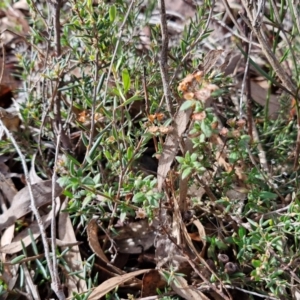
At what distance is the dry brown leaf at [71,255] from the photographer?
5.15 ft

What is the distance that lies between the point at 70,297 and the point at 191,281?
0.34 m

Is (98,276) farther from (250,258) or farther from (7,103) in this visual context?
(7,103)

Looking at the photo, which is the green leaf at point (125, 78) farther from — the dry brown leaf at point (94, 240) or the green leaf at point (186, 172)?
the dry brown leaf at point (94, 240)

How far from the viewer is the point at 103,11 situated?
54.4 inches

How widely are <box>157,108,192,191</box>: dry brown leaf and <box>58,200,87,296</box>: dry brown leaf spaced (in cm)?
36

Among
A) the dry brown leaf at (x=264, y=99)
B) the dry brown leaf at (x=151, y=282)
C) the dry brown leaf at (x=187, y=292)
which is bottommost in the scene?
the dry brown leaf at (x=151, y=282)

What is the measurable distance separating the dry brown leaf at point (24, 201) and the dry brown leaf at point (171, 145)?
0.43m

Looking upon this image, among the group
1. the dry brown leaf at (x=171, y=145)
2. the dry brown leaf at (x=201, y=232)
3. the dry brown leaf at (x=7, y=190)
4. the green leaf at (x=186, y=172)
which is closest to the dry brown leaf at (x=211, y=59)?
the dry brown leaf at (x=171, y=145)

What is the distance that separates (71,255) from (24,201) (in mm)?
233

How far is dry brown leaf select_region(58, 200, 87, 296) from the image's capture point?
1.57 metres

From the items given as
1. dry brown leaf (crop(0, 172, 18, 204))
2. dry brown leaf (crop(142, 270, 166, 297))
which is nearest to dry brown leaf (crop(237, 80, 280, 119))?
dry brown leaf (crop(142, 270, 166, 297))

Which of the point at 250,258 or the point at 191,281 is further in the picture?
the point at 191,281

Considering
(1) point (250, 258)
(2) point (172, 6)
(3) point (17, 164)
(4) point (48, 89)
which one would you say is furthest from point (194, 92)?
(2) point (172, 6)

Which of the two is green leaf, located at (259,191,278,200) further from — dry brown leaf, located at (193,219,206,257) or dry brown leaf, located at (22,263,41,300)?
dry brown leaf, located at (22,263,41,300)
